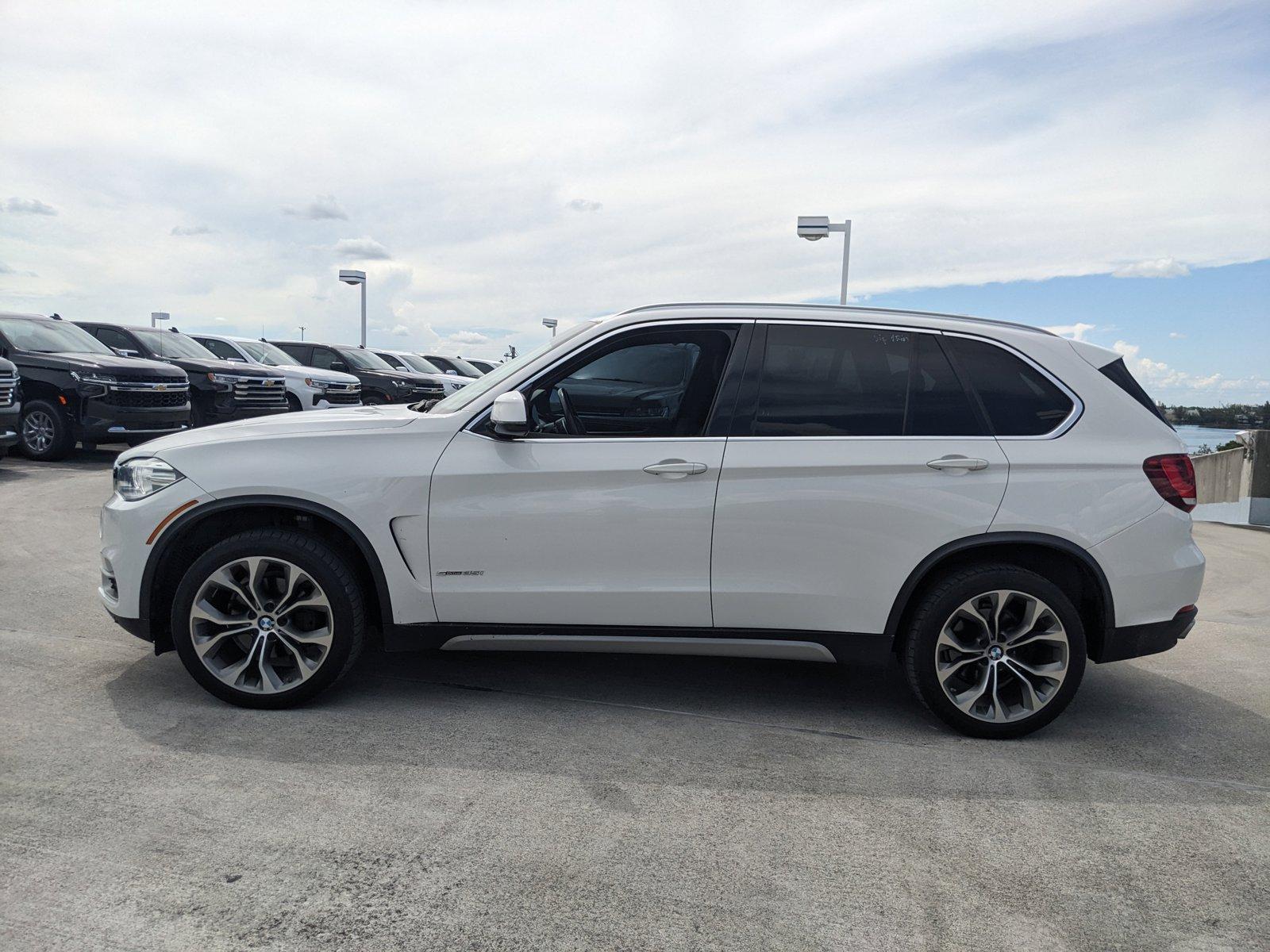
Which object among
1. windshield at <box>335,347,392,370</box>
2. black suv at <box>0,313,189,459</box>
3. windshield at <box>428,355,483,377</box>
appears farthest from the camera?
windshield at <box>428,355,483,377</box>

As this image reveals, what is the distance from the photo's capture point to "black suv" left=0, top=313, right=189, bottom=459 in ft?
42.0

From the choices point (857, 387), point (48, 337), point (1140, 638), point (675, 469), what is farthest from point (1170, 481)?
point (48, 337)

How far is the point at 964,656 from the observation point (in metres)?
4.09

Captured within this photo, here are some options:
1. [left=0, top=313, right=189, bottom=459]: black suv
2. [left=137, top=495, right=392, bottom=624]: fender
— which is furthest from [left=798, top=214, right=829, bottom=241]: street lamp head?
[left=137, top=495, right=392, bottom=624]: fender

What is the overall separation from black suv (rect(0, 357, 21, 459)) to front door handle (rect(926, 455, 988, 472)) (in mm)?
10863

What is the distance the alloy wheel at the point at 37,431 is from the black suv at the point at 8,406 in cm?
156

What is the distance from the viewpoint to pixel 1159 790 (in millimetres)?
3689

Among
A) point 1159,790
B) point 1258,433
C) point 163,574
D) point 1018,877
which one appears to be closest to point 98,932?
point 163,574

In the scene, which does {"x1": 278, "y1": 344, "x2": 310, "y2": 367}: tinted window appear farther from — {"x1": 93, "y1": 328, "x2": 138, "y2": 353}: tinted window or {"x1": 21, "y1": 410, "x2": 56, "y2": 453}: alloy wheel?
{"x1": 21, "y1": 410, "x2": 56, "y2": 453}: alloy wheel

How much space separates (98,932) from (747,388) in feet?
9.44

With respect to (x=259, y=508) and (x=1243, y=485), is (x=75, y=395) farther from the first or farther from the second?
(x=1243, y=485)

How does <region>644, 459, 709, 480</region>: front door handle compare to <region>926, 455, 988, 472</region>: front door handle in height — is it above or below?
below

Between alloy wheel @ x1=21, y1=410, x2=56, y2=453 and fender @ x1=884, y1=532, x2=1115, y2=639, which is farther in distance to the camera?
alloy wheel @ x1=21, y1=410, x2=56, y2=453

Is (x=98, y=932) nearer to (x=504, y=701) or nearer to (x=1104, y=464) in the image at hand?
(x=504, y=701)
